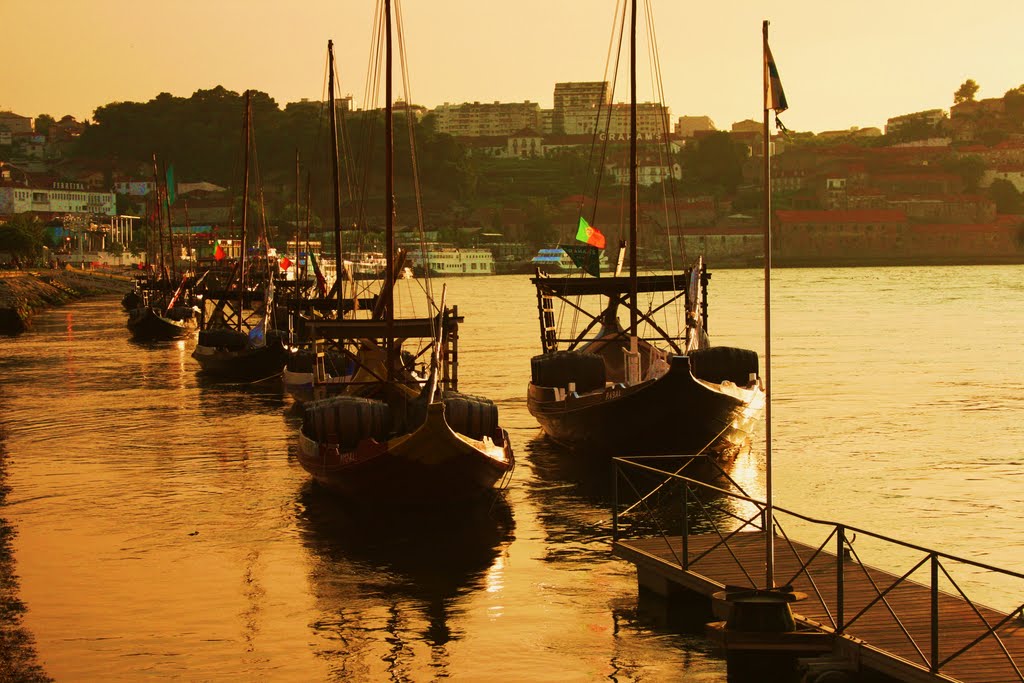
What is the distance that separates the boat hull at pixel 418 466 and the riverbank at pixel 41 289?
7403 centimetres

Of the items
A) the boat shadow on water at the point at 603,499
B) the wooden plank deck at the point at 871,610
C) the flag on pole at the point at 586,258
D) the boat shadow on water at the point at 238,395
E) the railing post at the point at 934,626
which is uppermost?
the flag on pole at the point at 586,258

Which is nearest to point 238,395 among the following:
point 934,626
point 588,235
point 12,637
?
point 588,235

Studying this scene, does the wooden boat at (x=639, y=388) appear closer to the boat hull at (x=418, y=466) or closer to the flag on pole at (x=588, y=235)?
the flag on pole at (x=588, y=235)

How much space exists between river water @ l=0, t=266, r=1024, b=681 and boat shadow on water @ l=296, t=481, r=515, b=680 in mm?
63

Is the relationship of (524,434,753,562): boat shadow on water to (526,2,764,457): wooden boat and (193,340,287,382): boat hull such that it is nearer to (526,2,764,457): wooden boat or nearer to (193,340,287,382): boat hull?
(526,2,764,457): wooden boat

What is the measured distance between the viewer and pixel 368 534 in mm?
27312

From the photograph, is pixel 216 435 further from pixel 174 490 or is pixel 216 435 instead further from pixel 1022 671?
pixel 1022 671

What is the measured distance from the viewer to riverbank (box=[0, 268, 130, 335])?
98.6 metres

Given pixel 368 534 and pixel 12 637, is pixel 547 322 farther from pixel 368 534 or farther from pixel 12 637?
pixel 12 637

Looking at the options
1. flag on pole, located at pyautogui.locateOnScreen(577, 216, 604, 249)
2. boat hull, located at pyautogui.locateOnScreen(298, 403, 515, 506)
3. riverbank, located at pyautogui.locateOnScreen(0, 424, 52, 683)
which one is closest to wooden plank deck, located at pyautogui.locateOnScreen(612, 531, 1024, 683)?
boat hull, located at pyautogui.locateOnScreen(298, 403, 515, 506)

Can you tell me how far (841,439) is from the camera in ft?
138

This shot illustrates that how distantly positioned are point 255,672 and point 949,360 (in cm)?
5743

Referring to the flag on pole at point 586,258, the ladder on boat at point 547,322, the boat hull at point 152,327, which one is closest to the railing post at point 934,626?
the flag on pole at point 586,258

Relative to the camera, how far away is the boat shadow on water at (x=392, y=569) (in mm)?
20344
